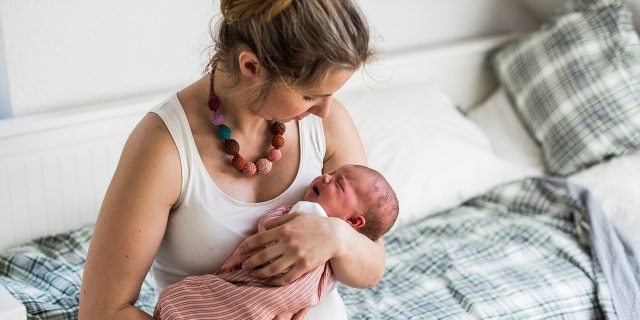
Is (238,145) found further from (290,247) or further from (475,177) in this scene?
(475,177)

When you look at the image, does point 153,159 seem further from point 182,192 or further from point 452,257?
point 452,257

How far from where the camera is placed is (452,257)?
2172 millimetres

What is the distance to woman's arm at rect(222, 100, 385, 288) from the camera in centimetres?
139

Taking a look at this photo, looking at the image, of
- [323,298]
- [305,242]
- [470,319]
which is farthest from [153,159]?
[470,319]

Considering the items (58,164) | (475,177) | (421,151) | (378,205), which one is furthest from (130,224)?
(475,177)

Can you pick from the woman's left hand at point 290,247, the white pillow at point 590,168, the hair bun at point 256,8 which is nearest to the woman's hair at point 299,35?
the hair bun at point 256,8

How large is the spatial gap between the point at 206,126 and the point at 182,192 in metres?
0.13

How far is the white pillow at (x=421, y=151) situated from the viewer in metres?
2.39

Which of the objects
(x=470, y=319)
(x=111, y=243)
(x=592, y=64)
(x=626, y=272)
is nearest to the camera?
(x=111, y=243)

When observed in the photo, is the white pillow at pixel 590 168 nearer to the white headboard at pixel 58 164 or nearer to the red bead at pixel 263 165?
the white headboard at pixel 58 164

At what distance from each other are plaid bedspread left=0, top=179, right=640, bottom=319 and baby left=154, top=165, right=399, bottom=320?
0.42m

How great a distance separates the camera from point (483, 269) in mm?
2117

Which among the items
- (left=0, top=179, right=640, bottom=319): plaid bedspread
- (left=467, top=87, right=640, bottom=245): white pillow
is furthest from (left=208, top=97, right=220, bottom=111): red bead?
(left=467, top=87, right=640, bottom=245): white pillow

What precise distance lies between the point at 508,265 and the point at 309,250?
36.1 inches
